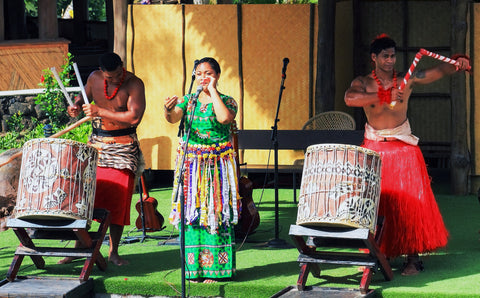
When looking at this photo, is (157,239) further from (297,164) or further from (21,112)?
(21,112)

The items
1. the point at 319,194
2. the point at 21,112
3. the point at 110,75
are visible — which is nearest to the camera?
the point at 319,194

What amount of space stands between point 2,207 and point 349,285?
4.69m

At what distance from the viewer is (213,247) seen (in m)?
6.84

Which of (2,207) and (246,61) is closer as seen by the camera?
(2,207)

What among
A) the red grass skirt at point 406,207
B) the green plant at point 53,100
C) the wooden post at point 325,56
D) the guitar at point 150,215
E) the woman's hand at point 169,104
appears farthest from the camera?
the green plant at point 53,100

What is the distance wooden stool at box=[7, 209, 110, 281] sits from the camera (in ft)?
22.6

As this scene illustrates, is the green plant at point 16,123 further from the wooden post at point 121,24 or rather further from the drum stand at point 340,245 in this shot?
the drum stand at point 340,245

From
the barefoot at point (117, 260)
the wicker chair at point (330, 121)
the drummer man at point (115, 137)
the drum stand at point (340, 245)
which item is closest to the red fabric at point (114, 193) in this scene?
the drummer man at point (115, 137)

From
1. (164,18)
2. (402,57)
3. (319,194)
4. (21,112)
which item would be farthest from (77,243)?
(21,112)

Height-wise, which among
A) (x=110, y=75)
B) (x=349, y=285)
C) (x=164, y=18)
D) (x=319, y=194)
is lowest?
(x=349, y=285)

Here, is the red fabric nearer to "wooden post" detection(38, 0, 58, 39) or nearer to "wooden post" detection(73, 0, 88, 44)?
"wooden post" detection(38, 0, 58, 39)

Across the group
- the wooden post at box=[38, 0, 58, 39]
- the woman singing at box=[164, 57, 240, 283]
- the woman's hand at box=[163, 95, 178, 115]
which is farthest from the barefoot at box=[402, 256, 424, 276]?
the wooden post at box=[38, 0, 58, 39]

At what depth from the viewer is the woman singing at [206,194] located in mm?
6820

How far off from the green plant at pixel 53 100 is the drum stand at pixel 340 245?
723cm
